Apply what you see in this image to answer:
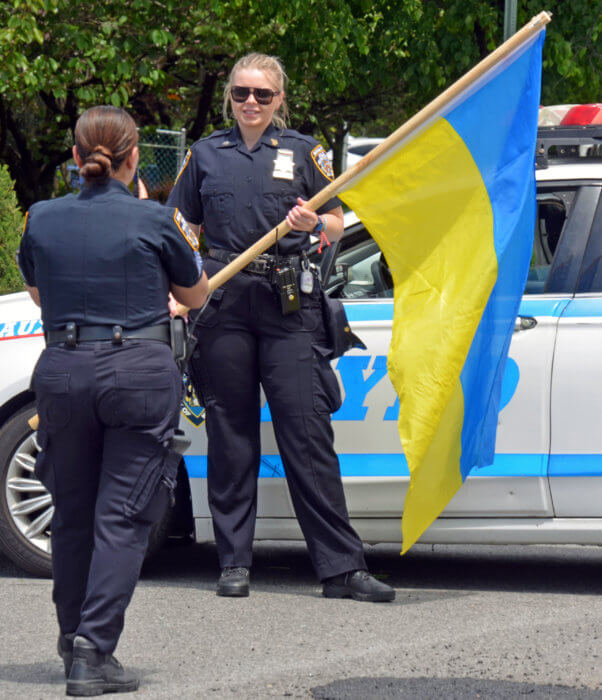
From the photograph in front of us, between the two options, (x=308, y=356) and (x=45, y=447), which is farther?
(x=308, y=356)

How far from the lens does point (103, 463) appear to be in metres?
3.88

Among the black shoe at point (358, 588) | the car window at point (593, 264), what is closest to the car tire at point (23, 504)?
the black shoe at point (358, 588)

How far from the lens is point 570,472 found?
5176 mm

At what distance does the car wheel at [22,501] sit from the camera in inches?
216

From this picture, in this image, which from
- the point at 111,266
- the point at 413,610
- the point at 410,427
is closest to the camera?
the point at 111,266

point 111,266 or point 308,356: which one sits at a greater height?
point 111,266

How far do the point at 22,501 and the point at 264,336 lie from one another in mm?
1282

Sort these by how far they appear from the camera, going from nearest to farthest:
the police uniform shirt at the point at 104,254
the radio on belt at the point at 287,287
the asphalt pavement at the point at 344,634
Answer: the police uniform shirt at the point at 104,254, the asphalt pavement at the point at 344,634, the radio on belt at the point at 287,287

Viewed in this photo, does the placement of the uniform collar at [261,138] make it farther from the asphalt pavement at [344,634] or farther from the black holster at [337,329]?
the asphalt pavement at [344,634]

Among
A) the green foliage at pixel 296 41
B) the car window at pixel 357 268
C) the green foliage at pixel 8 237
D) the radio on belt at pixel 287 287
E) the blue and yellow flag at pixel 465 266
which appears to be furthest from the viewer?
the green foliage at pixel 296 41

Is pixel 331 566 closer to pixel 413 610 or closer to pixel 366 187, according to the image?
pixel 413 610

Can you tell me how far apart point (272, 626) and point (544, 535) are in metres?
1.19

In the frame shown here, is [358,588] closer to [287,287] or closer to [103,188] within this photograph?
[287,287]

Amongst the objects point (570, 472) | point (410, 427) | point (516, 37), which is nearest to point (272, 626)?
point (410, 427)
